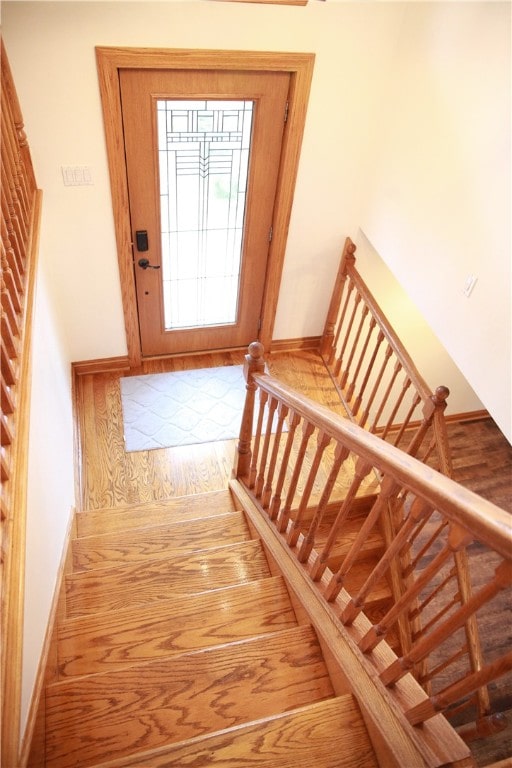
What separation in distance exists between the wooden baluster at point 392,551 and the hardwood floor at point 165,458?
5.15 ft

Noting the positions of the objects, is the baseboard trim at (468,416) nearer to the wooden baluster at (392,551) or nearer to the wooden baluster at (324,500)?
the wooden baluster at (324,500)

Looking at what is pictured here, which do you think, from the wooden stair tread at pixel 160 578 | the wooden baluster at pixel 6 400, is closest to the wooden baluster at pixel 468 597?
the wooden stair tread at pixel 160 578

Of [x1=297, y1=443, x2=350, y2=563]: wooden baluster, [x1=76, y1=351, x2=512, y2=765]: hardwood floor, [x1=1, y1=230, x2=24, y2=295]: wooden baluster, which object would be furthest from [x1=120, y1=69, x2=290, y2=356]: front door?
[x1=297, y1=443, x2=350, y2=563]: wooden baluster

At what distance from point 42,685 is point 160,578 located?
65 cm

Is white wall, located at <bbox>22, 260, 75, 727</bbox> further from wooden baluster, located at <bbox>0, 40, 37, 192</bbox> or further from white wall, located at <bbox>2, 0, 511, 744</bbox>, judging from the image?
wooden baluster, located at <bbox>0, 40, 37, 192</bbox>

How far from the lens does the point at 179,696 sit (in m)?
1.60

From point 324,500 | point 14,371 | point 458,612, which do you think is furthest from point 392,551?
point 14,371

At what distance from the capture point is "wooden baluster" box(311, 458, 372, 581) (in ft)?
4.46

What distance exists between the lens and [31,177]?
2637 mm

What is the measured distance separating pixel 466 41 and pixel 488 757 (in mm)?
3650

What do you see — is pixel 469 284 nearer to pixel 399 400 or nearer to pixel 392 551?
pixel 399 400

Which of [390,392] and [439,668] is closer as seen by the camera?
[439,668]

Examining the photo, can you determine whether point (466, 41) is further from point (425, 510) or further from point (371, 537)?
point (371, 537)

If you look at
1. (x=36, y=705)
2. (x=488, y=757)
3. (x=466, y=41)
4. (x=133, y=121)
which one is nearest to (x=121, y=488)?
(x=36, y=705)
